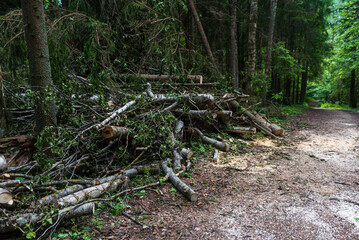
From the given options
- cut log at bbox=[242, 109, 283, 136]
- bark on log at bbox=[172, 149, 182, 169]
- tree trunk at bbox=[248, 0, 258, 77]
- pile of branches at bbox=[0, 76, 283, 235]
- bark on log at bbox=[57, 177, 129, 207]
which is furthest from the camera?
tree trunk at bbox=[248, 0, 258, 77]

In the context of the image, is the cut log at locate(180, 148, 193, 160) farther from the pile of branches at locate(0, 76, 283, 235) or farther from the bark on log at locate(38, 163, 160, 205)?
the bark on log at locate(38, 163, 160, 205)

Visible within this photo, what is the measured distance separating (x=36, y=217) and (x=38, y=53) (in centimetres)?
277

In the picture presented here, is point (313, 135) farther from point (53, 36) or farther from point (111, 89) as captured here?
point (53, 36)

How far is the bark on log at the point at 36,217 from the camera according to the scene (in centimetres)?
231

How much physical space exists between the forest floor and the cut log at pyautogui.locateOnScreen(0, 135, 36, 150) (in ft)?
→ 7.81

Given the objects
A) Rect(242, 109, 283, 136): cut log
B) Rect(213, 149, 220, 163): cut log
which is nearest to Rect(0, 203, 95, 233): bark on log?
Rect(213, 149, 220, 163): cut log

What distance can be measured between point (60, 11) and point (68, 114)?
3.00m

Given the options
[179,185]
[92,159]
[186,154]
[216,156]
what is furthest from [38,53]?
[216,156]

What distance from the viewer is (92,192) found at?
10.3ft

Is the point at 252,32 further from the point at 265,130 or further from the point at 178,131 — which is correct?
the point at 178,131

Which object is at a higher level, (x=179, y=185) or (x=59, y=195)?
(x=59, y=195)

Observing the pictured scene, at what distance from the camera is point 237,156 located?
569 cm

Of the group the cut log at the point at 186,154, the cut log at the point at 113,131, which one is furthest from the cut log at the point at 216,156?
the cut log at the point at 113,131

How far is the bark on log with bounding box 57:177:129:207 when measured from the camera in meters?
2.81
